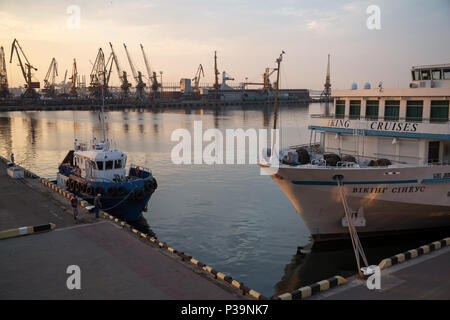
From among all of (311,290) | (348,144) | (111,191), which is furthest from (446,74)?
(111,191)

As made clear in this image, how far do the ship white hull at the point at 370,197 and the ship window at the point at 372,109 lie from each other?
15.9 ft

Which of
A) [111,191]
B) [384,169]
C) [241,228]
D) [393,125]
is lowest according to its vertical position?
[241,228]

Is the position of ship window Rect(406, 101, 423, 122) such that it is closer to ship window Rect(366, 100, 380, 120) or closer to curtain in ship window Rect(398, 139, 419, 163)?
curtain in ship window Rect(398, 139, 419, 163)

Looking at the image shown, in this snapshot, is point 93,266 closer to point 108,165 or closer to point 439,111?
point 108,165

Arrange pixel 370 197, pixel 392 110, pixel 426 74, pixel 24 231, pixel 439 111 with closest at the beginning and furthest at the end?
1. pixel 24 231
2. pixel 370 197
3. pixel 439 111
4. pixel 392 110
5. pixel 426 74

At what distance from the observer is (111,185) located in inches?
973

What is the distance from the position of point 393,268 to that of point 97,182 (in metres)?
18.3

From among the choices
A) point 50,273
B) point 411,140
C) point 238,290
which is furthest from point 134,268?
point 411,140

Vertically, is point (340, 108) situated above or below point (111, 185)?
above

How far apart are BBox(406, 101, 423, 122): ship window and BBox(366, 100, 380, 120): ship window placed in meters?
1.73

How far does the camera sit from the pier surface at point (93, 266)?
475 inches

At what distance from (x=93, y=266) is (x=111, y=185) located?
36.6ft

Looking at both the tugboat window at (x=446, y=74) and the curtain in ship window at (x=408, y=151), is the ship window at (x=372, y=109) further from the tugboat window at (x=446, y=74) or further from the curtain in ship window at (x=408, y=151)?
the tugboat window at (x=446, y=74)

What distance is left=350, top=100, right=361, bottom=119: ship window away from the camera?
23561 millimetres
